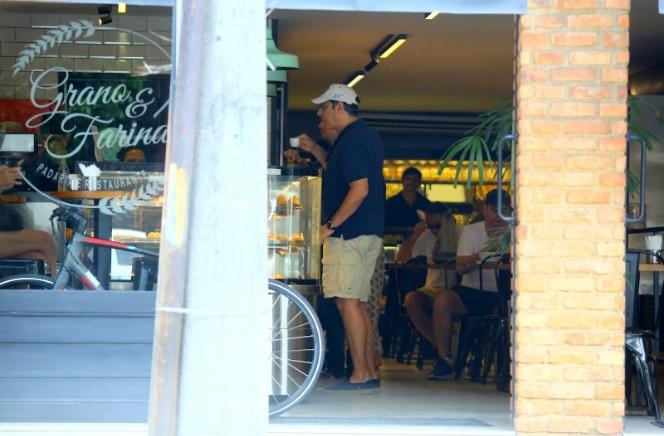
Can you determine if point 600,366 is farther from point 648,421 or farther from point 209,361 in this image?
point 209,361

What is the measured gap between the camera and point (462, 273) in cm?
870

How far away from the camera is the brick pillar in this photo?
582 cm

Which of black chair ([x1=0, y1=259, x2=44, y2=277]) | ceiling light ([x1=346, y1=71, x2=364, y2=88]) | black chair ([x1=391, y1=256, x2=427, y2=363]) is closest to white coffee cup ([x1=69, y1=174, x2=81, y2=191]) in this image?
black chair ([x1=0, y1=259, x2=44, y2=277])

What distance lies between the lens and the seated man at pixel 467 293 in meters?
8.66

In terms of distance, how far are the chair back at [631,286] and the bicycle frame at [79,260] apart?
2.59 metres

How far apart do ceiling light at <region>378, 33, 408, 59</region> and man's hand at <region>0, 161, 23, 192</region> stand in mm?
4060

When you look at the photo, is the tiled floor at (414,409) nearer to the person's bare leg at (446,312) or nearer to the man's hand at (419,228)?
the person's bare leg at (446,312)

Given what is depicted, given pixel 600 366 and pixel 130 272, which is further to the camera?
pixel 130 272

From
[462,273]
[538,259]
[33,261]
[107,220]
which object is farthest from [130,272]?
[462,273]

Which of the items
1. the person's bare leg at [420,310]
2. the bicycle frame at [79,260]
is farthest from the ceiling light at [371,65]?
the bicycle frame at [79,260]

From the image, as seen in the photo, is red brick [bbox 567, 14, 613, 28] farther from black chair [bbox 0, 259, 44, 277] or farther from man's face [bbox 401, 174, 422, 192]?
man's face [bbox 401, 174, 422, 192]

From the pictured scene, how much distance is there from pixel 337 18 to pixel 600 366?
4821 mm

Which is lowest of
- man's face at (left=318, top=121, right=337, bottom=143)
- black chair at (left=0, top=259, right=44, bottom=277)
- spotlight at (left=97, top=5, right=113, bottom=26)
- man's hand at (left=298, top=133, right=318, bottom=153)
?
black chair at (left=0, top=259, right=44, bottom=277)

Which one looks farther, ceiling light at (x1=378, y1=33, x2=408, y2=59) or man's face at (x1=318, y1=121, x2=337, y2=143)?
ceiling light at (x1=378, y1=33, x2=408, y2=59)
